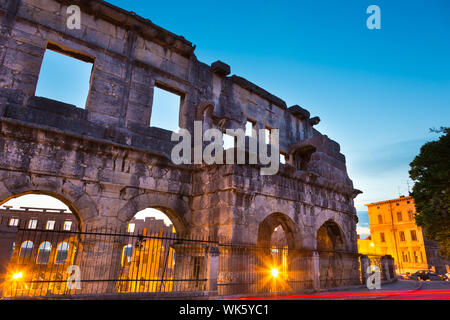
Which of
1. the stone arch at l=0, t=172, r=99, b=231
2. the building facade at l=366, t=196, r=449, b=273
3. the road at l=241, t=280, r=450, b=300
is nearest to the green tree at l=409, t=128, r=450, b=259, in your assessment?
the road at l=241, t=280, r=450, b=300

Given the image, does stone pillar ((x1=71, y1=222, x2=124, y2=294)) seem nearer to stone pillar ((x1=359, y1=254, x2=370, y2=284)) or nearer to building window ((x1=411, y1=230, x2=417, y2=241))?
stone pillar ((x1=359, y1=254, x2=370, y2=284))

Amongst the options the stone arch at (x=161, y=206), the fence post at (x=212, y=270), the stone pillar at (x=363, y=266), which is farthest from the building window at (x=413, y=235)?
the fence post at (x=212, y=270)

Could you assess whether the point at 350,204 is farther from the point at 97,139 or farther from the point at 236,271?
the point at 97,139

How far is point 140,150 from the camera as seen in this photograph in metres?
8.52

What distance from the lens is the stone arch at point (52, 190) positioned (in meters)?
6.76

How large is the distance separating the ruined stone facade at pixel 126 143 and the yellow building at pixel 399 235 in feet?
97.1

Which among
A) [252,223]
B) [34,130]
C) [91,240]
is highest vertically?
[34,130]

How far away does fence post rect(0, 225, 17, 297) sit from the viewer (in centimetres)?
439

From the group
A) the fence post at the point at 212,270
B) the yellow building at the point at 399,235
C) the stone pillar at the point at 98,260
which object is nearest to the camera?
the fence post at the point at 212,270

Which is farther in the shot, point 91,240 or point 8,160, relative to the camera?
point 91,240

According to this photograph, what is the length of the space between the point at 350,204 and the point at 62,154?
1086cm

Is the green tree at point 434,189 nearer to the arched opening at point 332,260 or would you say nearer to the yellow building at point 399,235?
the arched opening at point 332,260

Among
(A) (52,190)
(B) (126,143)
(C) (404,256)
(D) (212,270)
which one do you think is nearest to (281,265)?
(D) (212,270)
